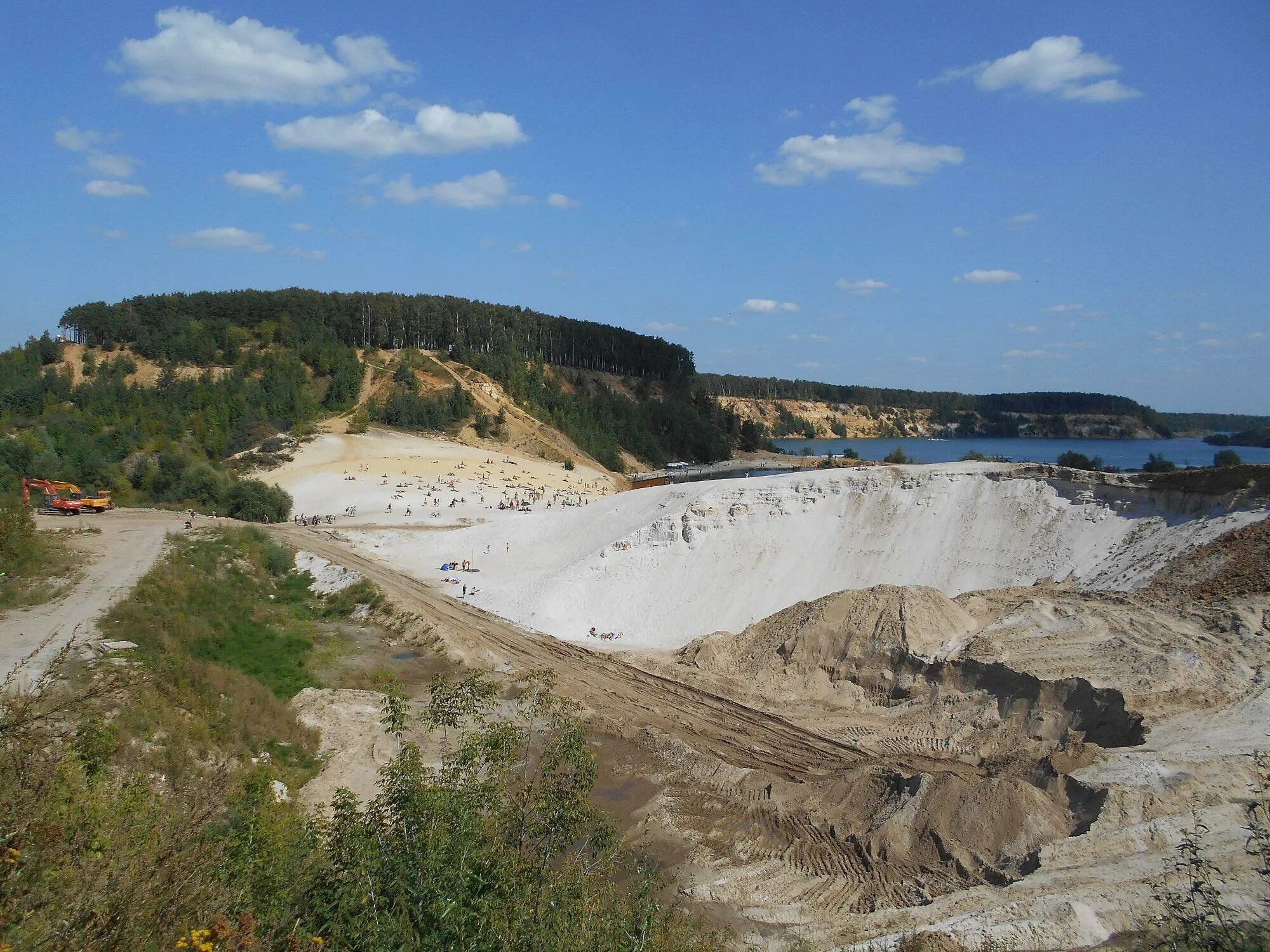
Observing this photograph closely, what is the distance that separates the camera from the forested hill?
9906 cm

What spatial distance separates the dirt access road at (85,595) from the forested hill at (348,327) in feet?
197

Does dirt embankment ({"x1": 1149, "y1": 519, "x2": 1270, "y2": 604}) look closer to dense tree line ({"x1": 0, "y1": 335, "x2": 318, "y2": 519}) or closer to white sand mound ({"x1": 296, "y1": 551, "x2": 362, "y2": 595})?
white sand mound ({"x1": 296, "y1": 551, "x2": 362, "y2": 595})

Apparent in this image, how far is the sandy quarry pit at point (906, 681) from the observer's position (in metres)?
14.5

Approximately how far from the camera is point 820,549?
110ft

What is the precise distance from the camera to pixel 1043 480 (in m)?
32.5

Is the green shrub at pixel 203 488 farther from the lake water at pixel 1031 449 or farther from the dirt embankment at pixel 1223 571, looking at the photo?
the lake water at pixel 1031 449

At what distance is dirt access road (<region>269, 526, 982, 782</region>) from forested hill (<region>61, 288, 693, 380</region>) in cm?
7553

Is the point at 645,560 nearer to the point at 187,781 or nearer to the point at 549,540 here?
the point at 549,540

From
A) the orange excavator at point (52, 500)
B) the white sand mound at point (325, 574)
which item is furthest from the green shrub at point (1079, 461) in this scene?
the orange excavator at point (52, 500)

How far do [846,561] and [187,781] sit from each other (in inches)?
945

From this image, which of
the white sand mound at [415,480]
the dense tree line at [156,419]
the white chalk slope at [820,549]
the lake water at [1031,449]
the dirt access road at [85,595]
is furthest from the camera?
the lake water at [1031,449]

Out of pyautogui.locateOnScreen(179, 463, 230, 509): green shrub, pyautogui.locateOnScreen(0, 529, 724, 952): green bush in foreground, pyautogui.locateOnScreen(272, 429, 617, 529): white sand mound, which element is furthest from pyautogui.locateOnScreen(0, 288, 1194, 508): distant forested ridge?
pyautogui.locateOnScreen(0, 529, 724, 952): green bush in foreground

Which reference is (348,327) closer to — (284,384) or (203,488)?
(284,384)

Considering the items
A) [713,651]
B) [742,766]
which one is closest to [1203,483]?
[713,651]
